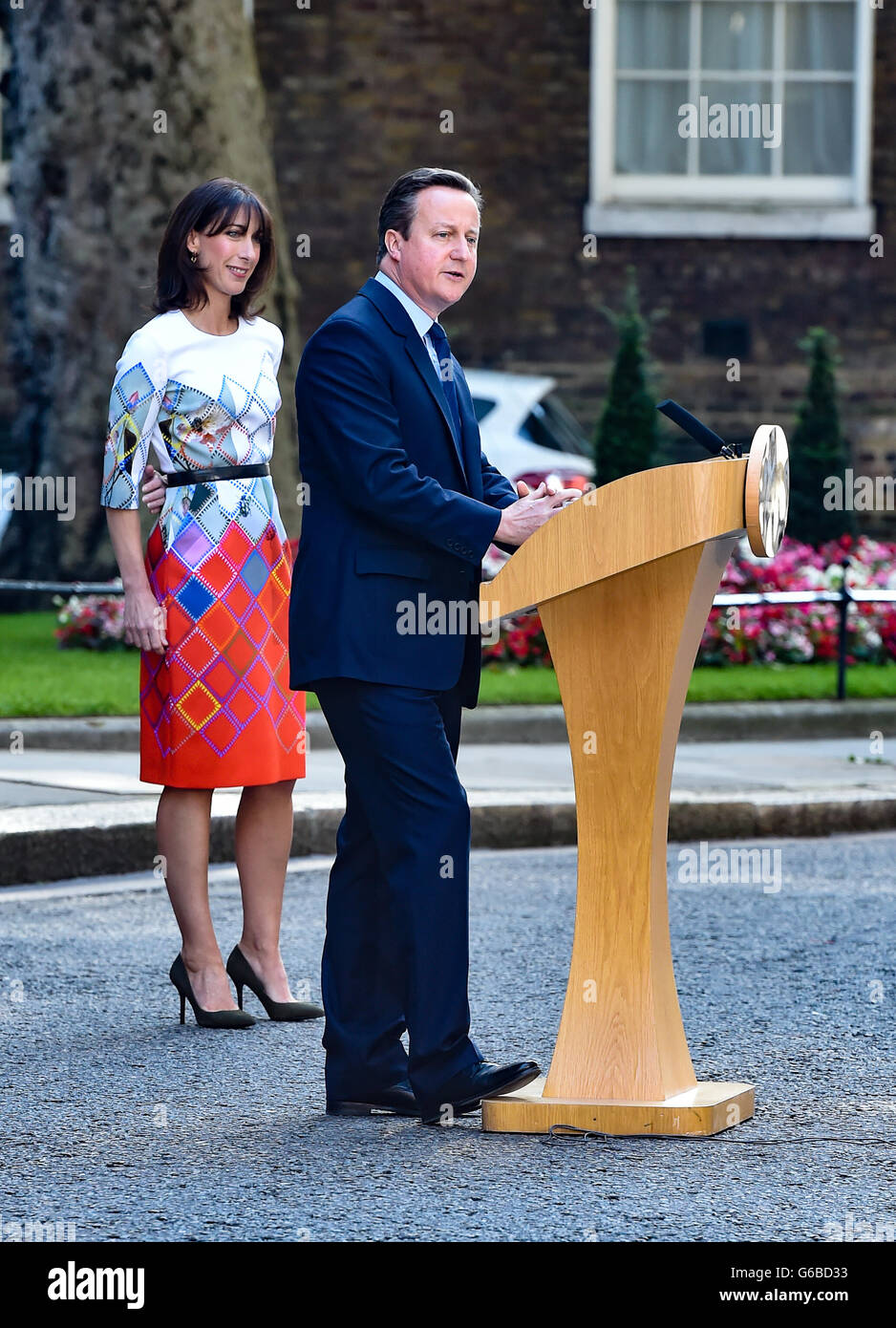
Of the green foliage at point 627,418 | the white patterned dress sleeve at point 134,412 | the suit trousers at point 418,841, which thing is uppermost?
the green foliage at point 627,418

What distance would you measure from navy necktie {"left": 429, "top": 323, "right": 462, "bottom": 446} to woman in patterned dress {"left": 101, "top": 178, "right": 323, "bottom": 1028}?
859 millimetres

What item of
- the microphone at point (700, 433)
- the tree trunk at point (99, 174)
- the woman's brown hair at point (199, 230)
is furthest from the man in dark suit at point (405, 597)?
the tree trunk at point (99, 174)

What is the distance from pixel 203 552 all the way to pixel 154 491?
0.21 metres

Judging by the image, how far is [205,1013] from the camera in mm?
5410

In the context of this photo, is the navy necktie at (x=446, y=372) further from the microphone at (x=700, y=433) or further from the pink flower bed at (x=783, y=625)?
the pink flower bed at (x=783, y=625)

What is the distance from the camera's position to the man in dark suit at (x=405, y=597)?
173 inches

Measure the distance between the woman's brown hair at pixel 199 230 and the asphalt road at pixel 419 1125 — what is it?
6.00 ft

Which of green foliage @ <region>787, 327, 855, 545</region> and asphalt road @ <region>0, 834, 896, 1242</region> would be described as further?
green foliage @ <region>787, 327, 855, 545</region>

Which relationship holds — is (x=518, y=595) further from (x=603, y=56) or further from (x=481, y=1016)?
(x=603, y=56)

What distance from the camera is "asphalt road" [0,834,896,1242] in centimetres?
385

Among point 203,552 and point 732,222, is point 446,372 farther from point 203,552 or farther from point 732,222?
point 732,222

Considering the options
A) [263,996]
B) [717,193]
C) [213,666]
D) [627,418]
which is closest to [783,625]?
[627,418]

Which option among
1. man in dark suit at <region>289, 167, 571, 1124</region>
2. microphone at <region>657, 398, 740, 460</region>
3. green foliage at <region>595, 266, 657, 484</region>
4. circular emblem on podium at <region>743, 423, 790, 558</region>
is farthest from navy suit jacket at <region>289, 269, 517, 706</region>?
green foliage at <region>595, 266, 657, 484</region>

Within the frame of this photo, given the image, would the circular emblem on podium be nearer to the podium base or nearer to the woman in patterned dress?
the podium base
